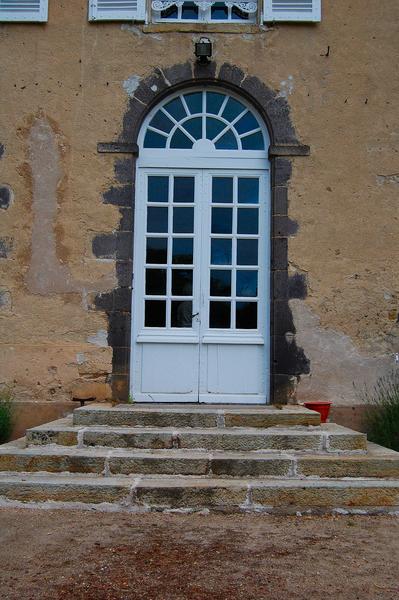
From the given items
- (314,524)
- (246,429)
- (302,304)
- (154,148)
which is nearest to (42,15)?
(154,148)

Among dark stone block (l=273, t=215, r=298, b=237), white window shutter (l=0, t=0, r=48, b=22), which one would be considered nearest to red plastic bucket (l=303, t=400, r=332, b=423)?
dark stone block (l=273, t=215, r=298, b=237)

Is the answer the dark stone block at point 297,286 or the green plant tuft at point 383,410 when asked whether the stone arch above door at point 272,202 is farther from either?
the green plant tuft at point 383,410

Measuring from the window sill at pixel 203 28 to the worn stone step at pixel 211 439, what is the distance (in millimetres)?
4291

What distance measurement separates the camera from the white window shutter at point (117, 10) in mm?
6824

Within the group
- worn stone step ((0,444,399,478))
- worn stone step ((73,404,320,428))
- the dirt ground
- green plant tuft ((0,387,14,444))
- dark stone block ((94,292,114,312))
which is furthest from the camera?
dark stone block ((94,292,114,312))

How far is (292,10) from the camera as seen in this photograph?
268 inches

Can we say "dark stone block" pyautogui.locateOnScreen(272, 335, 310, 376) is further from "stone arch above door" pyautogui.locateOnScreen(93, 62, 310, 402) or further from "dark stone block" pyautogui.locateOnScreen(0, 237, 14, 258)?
"dark stone block" pyautogui.locateOnScreen(0, 237, 14, 258)

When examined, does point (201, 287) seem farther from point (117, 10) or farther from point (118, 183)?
point (117, 10)

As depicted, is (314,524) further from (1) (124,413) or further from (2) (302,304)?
(2) (302,304)

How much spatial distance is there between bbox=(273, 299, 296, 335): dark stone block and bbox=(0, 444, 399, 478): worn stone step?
1963 millimetres

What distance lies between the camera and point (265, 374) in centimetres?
659

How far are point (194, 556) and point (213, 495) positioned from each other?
34.2 inches

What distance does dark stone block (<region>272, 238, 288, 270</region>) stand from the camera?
654 cm

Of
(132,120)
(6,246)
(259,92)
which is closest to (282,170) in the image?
(259,92)
